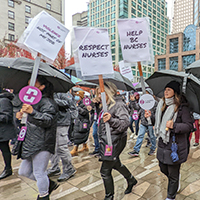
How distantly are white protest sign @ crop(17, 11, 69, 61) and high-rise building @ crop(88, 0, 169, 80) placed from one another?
66.3 meters

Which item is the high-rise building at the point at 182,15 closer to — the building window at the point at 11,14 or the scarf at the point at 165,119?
the building window at the point at 11,14

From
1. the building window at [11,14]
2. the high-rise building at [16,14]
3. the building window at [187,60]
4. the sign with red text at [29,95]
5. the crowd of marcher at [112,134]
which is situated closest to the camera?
the sign with red text at [29,95]

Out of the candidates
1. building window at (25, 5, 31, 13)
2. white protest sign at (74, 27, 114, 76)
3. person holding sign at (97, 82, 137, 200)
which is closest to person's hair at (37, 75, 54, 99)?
white protest sign at (74, 27, 114, 76)

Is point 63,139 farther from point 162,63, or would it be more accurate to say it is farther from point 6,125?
point 162,63

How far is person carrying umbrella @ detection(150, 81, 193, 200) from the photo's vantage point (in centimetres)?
250

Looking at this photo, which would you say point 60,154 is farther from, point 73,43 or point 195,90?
point 195,90

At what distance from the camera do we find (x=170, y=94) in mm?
2674

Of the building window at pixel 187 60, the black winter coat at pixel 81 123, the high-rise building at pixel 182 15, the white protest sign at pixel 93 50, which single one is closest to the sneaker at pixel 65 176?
the black winter coat at pixel 81 123

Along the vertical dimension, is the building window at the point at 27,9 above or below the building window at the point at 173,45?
above

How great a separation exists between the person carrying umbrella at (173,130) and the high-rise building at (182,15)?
185766 mm

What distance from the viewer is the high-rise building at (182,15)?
531 feet

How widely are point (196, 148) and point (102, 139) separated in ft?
14.0

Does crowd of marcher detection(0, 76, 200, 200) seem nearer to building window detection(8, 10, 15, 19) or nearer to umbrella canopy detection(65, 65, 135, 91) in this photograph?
umbrella canopy detection(65, 65, 135, 91)

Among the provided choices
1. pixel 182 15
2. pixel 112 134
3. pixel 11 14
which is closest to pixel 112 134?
pixel 112 134
